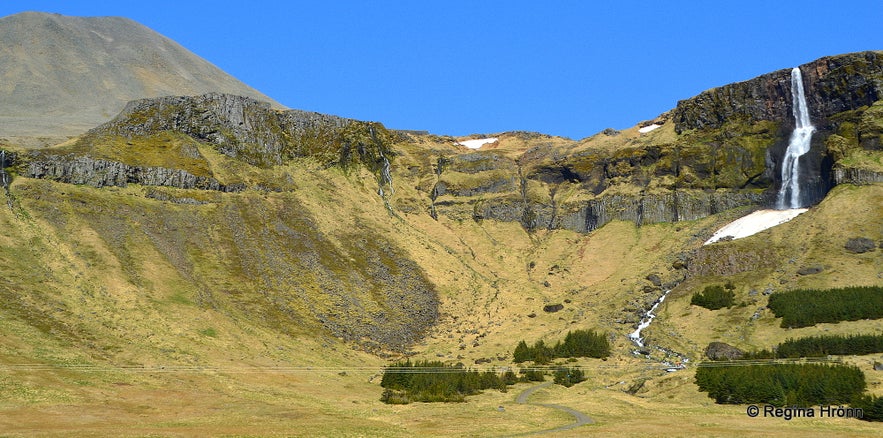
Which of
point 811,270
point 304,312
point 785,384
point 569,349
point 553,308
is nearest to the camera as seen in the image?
point 785,384

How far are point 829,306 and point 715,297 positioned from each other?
52.4ft

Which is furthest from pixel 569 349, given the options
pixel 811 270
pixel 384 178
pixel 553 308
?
pixel 384 178

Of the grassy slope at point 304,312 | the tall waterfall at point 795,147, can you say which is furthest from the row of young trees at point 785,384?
the tall waterfall at point 795,147

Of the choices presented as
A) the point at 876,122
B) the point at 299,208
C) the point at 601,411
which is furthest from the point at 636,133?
the point at 601,411

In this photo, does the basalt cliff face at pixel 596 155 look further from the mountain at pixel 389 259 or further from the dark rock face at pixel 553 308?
the dark rock face at pixel 553 308

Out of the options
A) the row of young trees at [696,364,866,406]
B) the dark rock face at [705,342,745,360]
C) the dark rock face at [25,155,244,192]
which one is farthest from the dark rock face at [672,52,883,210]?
the dark rock face at [25,155,244,192]

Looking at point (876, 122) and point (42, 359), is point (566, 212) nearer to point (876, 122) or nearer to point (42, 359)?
point (876, 122)

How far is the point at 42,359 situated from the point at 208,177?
2400 inches

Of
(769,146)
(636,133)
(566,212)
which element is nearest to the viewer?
(769,146)

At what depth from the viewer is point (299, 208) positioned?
432 feet

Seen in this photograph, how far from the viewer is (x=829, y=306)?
97.4 metres

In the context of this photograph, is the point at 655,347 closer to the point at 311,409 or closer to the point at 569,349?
the point at 569,349

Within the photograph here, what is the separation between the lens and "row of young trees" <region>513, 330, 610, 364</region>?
10147cm

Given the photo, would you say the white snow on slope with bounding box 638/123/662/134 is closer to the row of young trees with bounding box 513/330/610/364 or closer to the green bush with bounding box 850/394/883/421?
the row of young trees with bounding box 513/330/610/364
